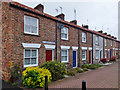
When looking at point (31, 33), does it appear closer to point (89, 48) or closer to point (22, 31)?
point (22, 31)

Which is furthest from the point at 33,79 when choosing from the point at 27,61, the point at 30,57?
the point at 30,57

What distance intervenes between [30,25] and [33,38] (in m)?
1.18

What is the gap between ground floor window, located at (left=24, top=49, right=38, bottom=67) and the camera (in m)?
7.27

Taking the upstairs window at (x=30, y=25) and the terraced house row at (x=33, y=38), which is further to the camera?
the upstairs window at (x=30, y=25)

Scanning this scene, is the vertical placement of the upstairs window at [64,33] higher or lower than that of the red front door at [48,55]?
higher

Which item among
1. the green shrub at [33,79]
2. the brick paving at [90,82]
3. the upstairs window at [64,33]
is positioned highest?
the upstairs window at [64,33]

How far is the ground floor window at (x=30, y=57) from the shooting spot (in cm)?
727

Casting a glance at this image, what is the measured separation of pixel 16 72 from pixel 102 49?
17.3 meters

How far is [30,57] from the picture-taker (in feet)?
24.5

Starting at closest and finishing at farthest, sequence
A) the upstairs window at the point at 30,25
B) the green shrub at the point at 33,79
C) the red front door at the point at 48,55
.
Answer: the green shrub at the point at 33,79 < the upstairs window at the point at 30,25 < the red front door at the point at 48,55

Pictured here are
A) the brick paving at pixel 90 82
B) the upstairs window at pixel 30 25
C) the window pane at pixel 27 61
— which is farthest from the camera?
the upstairs window at pixel 30 25

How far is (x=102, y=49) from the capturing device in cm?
1850

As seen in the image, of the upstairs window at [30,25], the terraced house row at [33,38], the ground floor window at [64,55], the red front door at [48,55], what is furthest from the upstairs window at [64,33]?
the upstairs window at [30,25]

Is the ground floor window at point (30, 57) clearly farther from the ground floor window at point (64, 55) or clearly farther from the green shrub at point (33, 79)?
the ground floor window at point (64, 55)
